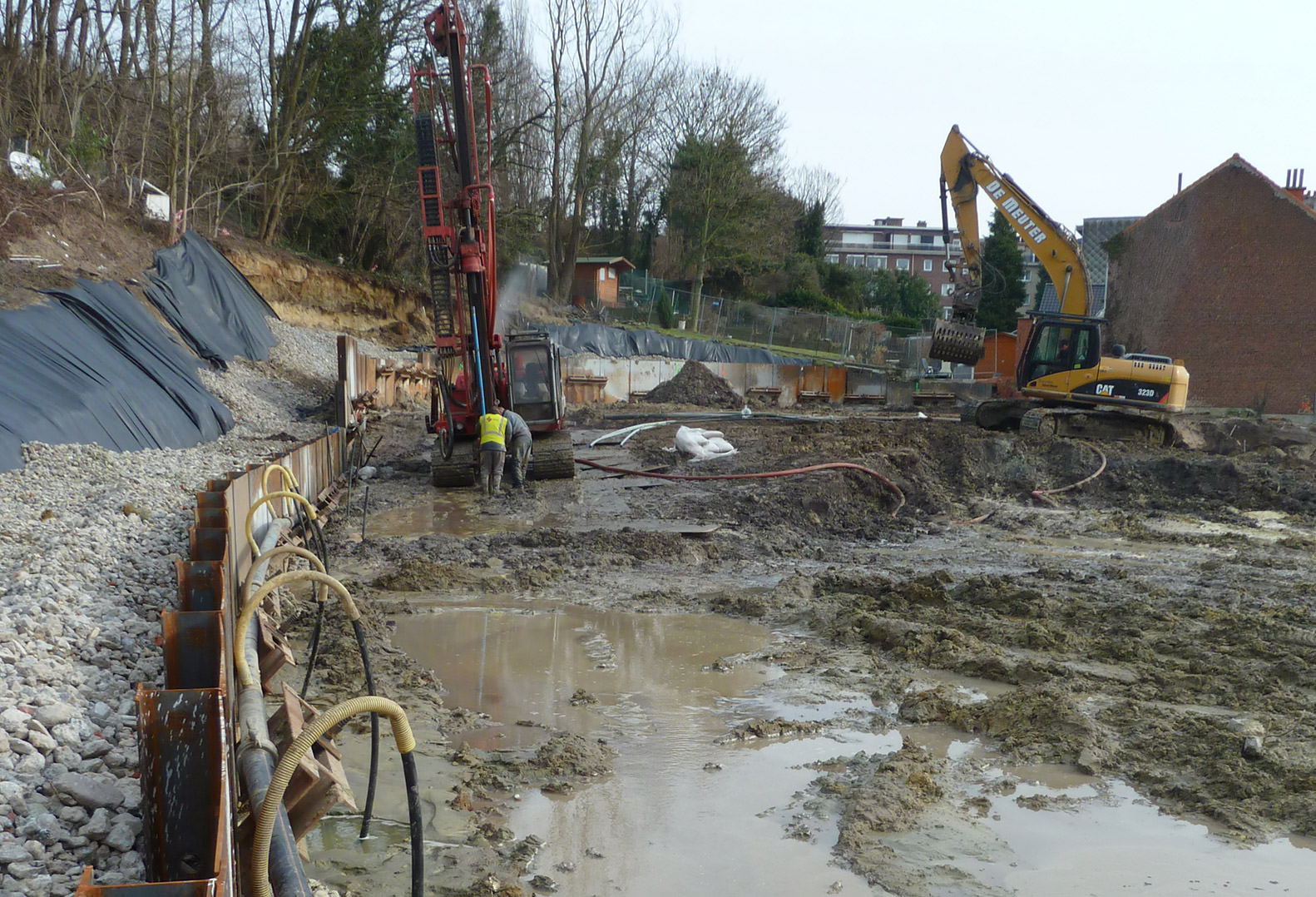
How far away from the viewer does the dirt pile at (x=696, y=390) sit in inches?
1110

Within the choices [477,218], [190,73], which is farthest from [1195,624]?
[190,73]

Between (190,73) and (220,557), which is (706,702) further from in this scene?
(190,73)

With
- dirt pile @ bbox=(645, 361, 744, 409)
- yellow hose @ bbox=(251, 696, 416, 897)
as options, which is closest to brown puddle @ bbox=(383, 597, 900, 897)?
yellow hose @ bbox=(251, 696, 416, 897)

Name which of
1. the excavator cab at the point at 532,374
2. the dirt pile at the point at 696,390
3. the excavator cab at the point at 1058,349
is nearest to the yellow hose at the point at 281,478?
the excavator cab at the point at 532,374

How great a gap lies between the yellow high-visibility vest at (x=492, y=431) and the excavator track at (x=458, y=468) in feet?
2.30

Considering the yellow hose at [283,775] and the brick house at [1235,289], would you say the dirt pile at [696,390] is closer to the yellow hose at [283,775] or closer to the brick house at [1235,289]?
the brick house at [1235,289]

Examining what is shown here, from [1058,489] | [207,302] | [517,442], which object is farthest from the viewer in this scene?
[207,302]

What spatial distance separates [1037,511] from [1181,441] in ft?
24.5

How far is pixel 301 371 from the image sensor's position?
2031cm

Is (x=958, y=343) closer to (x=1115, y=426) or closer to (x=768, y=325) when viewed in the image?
(x=1115, y=426)

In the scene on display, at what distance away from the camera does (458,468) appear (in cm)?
1277

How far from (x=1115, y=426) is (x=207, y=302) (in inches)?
697

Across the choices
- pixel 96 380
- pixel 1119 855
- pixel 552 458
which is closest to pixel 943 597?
pixel 1119 855

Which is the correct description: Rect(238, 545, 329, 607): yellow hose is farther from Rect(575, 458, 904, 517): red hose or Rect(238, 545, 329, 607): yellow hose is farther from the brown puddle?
Rect(575, 458, 904, 517): red hose
